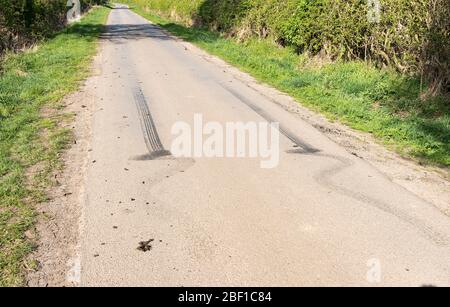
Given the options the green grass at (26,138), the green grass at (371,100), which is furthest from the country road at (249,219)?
the green grass at (371,100)

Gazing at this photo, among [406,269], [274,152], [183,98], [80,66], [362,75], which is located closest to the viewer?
[406,269]

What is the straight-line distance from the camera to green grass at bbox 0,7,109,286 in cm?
437

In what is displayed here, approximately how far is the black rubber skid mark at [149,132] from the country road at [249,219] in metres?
0.04

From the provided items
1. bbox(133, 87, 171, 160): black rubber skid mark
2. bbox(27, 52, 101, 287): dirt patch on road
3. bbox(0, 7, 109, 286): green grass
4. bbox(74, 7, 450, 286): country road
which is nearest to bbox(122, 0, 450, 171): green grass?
bbox(74, 7, 450, 286): country road

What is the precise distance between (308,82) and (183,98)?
14.1ft

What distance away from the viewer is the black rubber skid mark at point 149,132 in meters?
6.89

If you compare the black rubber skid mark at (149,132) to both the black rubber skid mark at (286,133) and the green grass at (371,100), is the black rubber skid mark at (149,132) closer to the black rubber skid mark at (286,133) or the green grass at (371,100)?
the black rubber skid mark at (286,133)

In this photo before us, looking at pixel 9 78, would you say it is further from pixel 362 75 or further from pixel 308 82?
pixel 362 75

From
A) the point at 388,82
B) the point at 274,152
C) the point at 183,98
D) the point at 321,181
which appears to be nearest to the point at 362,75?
the point at 388,82

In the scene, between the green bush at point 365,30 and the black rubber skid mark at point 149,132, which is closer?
the black rubber skid mark at point 149,132

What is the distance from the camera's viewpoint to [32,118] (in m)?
8.73

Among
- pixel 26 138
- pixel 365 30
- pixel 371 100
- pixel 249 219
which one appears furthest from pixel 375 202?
pixel 365 30

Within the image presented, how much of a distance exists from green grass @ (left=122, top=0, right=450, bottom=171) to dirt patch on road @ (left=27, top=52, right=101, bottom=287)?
5.65 meters

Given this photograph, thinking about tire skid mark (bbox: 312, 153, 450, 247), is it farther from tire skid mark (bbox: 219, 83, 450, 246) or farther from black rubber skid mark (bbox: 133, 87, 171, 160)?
black rubber skid mark (bbox: 133, 87, 171, 160)
